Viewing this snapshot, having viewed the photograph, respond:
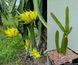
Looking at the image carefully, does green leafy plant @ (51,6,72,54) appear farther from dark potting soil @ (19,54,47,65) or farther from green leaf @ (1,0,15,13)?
green leaf @ (1,0,15,13)

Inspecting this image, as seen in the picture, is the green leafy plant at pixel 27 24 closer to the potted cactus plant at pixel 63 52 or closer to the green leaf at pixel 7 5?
the green leaf at pixel 7 5

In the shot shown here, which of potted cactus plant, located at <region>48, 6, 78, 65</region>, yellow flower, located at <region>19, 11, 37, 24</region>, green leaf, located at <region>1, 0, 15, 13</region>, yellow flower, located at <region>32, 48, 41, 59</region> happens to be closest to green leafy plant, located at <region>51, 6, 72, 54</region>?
potted cactus plant, located at <region>48, 6, 78, 65</region>

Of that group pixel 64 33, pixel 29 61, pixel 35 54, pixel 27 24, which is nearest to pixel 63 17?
pixel 64 33

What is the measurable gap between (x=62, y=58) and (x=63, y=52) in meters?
0.06

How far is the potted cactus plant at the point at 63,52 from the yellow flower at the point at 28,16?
40 centimetres

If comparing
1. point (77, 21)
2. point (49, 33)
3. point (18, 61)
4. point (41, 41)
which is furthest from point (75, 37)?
point (18, 61)

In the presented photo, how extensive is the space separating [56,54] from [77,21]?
272mm

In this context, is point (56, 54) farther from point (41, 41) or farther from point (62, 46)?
point (41, 41)

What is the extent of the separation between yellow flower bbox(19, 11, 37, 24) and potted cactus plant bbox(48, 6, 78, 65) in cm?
40

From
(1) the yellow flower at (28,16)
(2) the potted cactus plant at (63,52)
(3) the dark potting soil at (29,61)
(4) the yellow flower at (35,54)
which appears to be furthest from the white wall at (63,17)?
(3) the dark potting soil at (29,61)

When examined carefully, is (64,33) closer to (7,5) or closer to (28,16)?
(28,16)

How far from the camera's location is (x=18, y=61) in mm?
2527

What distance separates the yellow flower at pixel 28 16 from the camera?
209 centimetres

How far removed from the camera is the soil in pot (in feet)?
5.45
